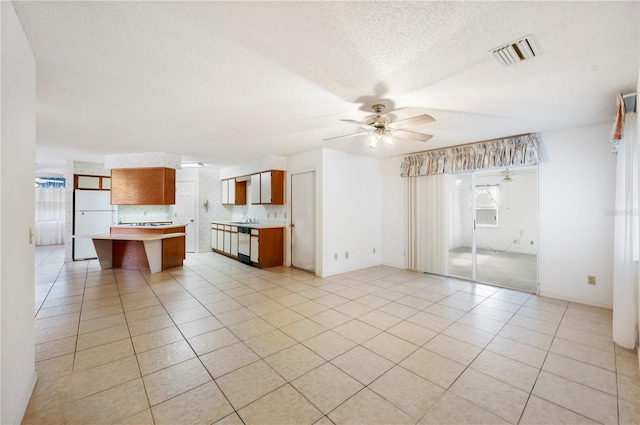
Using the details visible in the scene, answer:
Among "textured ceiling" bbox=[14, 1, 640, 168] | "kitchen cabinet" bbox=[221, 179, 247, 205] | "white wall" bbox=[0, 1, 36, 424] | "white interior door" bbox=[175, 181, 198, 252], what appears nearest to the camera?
"white wall" bbox=[0, 1, 36, 424]

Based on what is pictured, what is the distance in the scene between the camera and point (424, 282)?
4.54m

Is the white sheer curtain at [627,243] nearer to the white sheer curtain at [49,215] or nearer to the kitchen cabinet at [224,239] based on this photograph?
the kitchen cabinet at [224,239]

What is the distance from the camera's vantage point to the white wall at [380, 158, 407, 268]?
5574mm

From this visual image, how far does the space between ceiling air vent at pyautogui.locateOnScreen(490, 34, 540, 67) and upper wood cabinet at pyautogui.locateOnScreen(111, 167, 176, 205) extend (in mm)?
5741

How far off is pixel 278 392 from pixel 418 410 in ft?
3.13

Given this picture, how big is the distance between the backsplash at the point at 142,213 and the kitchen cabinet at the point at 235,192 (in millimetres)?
1574

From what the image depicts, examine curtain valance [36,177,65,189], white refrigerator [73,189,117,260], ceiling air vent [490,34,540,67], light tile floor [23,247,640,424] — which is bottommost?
light tile floor [23,247,640,424]

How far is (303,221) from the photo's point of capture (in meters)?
5.39

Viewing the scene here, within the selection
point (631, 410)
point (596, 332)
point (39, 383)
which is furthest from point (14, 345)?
point (596, 332)

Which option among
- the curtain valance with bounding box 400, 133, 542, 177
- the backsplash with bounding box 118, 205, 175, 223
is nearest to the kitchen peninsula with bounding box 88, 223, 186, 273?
the backsplash with bounding box 118, 205, 175, 223

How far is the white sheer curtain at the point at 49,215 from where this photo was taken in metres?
8.66

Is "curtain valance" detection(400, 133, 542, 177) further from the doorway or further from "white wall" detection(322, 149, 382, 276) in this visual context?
the doorway

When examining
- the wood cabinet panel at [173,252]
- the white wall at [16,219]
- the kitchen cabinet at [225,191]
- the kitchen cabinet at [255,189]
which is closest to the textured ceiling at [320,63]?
the white wall at [16,219]

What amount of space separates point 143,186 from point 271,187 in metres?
2.64
